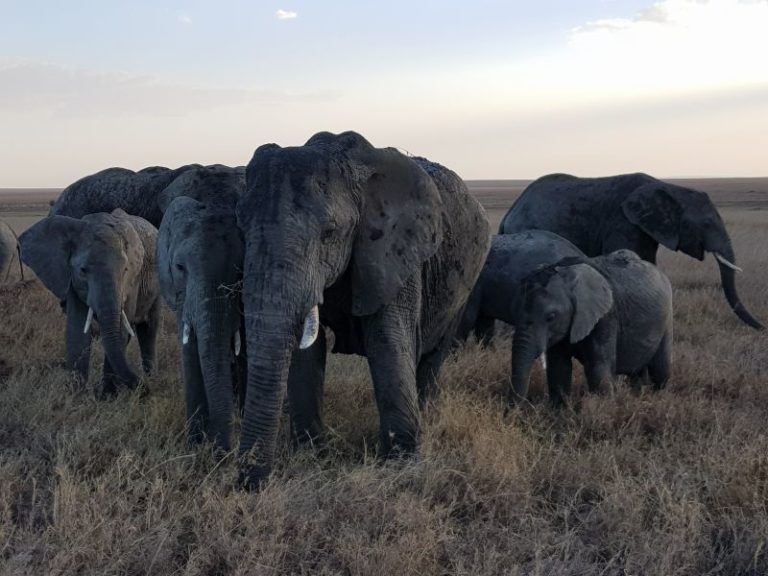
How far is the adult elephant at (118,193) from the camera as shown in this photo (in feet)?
35.1

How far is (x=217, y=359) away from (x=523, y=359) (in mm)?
2674

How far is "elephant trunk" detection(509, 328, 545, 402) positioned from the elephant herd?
0.04 feet

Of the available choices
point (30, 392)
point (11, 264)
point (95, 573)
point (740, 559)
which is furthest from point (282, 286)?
point (11, 264)

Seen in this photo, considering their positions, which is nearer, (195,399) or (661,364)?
(195,399)

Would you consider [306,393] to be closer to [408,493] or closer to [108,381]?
[408,493]

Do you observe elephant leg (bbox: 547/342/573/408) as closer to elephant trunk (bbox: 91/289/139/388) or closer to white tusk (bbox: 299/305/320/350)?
white tusk (bbox: 299/305/320/350)

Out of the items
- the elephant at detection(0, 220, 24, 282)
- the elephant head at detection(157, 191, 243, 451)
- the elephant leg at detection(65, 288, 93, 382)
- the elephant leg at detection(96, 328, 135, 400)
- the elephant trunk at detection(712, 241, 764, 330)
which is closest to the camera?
the elephant head at detection(157, 191, 243, 451)

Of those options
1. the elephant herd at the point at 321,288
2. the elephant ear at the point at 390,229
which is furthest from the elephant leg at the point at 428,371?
the elephant ear at the point at 390,229

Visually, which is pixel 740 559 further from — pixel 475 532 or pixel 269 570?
pixel 269 570

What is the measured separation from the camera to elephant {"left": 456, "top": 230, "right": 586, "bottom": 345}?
24.9 ft

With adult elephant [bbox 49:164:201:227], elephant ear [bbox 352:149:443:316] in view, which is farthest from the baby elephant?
adult elephant [bbox 49:164:201:227]

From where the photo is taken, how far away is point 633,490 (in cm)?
432

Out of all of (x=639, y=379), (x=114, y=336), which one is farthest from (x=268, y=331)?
(x=639, y=379)

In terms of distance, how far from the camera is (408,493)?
436cm
